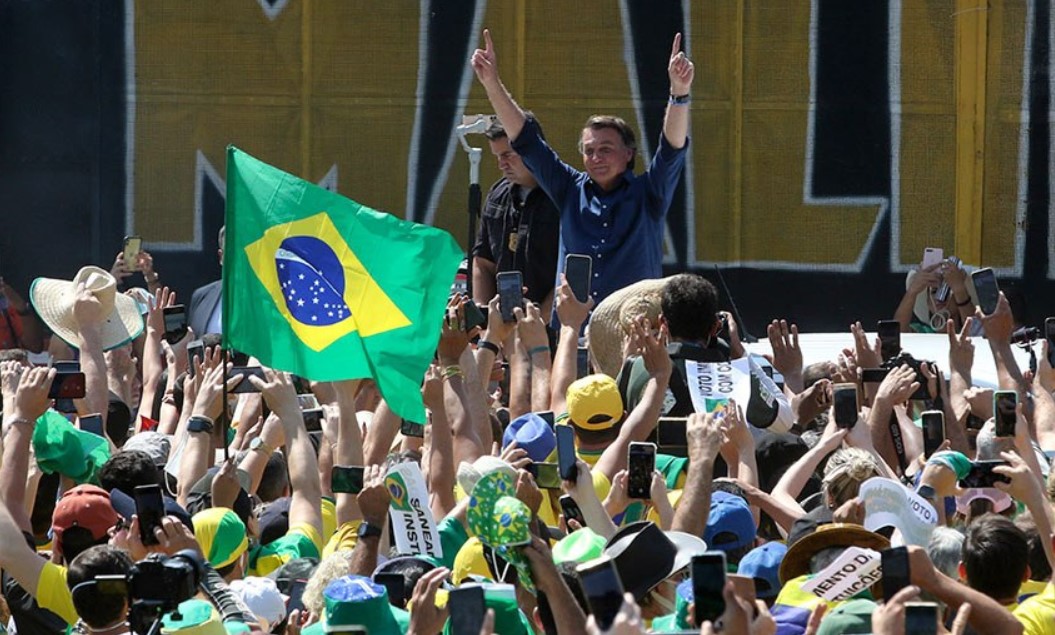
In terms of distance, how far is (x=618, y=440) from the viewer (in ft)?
19.3

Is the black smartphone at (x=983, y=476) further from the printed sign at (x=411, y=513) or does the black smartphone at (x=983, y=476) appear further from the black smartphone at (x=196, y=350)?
the black smartphone at (x=196, y=350)

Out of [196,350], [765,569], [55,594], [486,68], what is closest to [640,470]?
[765,569]

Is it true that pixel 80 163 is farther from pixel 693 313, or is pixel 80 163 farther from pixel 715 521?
pixel 715 521

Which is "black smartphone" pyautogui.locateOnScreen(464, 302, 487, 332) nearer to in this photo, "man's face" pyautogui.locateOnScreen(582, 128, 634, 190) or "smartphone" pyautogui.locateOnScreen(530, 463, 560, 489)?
"smartphone" pyautogui.locateOnScreen(530, 463, 560, 489)

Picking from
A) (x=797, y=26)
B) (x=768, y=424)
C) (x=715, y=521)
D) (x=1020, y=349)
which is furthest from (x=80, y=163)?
(x=715, y=521)

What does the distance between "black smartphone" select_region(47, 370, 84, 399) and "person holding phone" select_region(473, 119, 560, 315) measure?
3273mm

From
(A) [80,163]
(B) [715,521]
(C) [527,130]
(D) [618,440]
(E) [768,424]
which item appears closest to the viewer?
(B) [715,521]

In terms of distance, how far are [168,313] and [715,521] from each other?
3.44m

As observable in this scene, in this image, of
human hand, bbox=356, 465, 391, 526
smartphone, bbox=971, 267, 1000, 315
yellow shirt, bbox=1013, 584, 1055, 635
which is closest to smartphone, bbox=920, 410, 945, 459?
smartphone, bbox=971, 267, 1000, 315

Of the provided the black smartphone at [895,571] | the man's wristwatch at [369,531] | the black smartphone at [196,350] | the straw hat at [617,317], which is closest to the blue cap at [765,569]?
the man's wristwatch at [369,531]

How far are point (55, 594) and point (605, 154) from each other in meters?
4.15

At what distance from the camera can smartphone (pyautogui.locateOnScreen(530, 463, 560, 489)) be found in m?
5.24

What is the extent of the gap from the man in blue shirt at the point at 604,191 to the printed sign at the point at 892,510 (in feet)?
12.3

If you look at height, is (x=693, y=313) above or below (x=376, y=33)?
below
